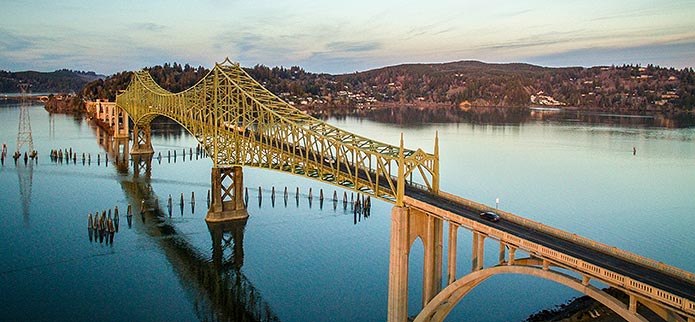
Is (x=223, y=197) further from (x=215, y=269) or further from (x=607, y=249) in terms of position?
(x=607, y=249)

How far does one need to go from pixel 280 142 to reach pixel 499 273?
24428mm

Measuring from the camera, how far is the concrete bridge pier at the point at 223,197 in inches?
2179

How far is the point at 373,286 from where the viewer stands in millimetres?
41000

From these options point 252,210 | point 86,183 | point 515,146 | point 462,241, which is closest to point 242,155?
point 252,210

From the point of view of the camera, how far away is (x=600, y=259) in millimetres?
26312

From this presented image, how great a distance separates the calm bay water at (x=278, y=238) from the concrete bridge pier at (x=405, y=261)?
4.55m

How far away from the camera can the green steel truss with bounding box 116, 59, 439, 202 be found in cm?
3766

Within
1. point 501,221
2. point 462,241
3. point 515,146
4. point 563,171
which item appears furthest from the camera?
point 515,146

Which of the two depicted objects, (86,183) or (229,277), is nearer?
(229,277)

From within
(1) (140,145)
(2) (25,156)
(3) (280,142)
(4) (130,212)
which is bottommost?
(4) (130,212)

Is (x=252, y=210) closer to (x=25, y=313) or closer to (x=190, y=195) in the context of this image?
(x=190, y=195)

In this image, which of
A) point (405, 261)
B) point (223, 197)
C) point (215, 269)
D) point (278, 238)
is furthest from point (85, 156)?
point (405, 261)

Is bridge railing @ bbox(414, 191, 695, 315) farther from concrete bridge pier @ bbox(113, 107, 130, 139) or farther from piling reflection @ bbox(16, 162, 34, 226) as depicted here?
concrete bridge pier @ bbox(113, 107, 130, 139)

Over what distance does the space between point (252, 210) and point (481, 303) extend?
3034cm
